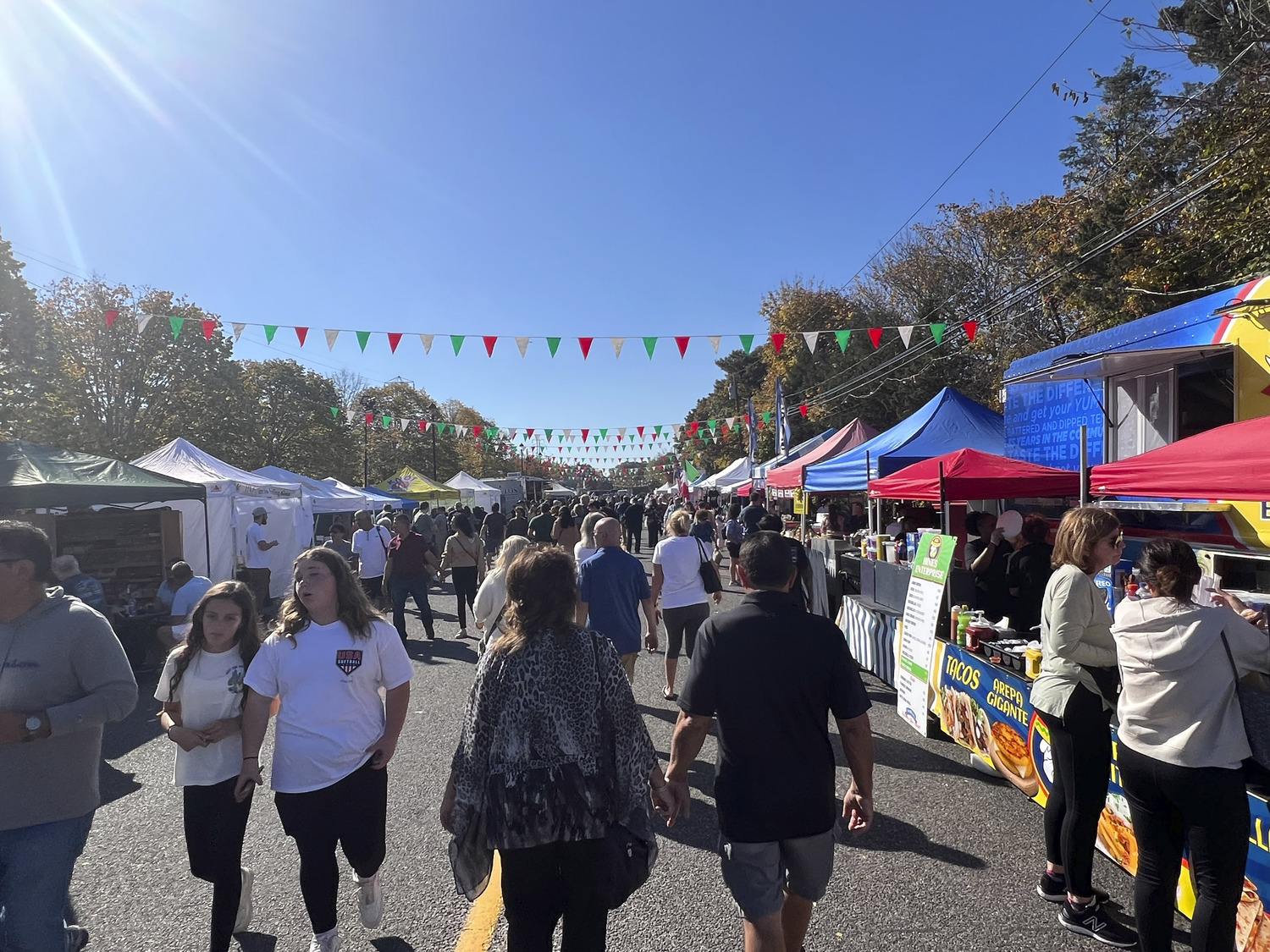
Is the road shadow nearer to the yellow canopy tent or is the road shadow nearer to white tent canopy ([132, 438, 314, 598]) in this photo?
white tent canopy ([132, 438, 314, 598])

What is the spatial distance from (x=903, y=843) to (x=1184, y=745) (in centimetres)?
177

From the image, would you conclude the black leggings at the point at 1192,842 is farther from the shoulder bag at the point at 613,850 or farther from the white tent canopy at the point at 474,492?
the white tent canopy at the point at 474,492

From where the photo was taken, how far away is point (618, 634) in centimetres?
567

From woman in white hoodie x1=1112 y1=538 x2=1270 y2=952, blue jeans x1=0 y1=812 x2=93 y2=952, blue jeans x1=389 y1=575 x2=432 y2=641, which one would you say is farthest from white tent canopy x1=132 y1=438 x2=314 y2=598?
woman in white hoodie x1=1112 y1=538 x2=1270 y2=952

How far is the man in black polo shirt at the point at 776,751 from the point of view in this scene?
2.39m

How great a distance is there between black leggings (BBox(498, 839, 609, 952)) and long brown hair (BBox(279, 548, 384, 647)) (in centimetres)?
119

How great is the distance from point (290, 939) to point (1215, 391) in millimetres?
8810

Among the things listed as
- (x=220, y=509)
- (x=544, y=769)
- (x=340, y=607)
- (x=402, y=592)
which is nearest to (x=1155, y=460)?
(x=544, y=769)

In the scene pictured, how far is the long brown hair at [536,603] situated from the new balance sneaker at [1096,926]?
2615 mm

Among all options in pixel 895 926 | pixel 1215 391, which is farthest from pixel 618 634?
pixel 1215 391

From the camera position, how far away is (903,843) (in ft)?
13.0

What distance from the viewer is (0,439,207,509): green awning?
24.1 ft

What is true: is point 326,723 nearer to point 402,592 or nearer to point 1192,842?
point 1192,842

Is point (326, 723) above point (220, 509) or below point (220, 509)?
below
